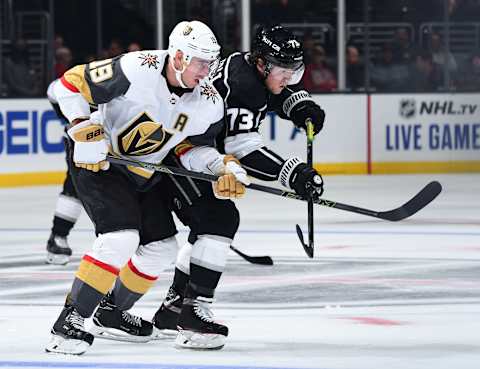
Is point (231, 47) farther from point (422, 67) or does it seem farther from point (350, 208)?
point (350, 208)

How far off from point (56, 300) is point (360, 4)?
8.40 m

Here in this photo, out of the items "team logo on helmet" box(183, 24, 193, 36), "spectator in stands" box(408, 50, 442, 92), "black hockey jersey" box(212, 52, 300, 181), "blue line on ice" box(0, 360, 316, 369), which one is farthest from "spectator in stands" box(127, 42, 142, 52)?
"blue line on ice" box(0, 360, 316, 369)

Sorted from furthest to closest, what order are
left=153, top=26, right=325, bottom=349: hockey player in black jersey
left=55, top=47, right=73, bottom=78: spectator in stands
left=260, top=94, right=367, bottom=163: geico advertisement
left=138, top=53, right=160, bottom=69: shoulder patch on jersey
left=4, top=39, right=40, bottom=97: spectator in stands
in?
left=260, top=94, right=367, bottom=163: geico advertisement → left=55, top=47, right=73, bottom=78: spectator in stands → left=4, top=39, right=40, bottom=97: spectator in stands → left=153, top=26, right=325, bottom=349: hockey player in black jersey → left=138, top=53, right=160, bottom=69: shoulder patch on jersey

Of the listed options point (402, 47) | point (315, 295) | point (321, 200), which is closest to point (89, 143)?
point (321, 200)

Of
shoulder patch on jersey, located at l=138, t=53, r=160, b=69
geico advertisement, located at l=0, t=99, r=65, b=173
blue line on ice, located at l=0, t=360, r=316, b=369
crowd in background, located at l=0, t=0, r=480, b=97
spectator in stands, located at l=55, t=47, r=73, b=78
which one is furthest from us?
crowd in background, located at l=0, t=0, r=480, b=97

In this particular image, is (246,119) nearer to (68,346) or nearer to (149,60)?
(149,60)

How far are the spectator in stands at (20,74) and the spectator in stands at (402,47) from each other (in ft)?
11.3

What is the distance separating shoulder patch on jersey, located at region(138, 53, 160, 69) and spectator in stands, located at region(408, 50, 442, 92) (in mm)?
9275

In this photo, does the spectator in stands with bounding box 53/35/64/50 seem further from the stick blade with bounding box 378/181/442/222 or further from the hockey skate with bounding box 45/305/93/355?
the hockey skate with bounding box 45/305/93/355

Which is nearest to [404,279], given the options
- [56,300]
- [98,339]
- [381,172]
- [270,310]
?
[270,310]

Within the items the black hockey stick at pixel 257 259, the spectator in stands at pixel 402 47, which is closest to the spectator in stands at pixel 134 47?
the spectator in stands at pixel 402 47

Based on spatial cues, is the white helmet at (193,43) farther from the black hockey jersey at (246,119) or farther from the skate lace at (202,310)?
the skate lace at (202,310)

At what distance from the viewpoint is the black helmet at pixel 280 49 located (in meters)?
5.30

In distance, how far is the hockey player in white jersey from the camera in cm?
487
